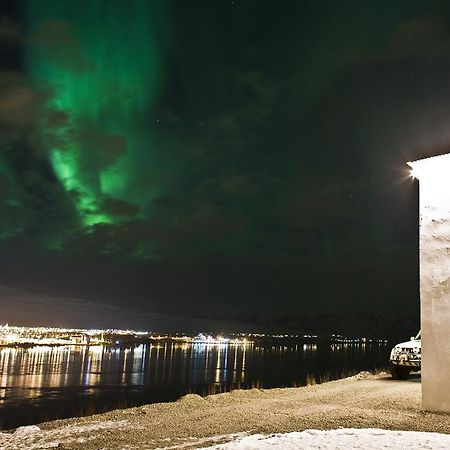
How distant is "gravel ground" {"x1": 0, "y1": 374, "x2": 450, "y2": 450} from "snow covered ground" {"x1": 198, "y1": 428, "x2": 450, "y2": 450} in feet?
2.48

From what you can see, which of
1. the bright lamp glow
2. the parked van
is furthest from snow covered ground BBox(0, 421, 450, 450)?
the parked van

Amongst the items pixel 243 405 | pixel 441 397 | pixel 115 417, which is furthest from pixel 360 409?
pixel 115 417

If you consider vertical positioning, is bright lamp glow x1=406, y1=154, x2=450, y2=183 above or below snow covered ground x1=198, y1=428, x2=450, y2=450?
above

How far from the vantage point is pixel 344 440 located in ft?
30.1

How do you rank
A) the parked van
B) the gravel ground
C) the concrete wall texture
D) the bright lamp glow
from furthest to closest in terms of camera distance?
the parked van < the bright lamp glow < the concrete wall texture < the gravel ground

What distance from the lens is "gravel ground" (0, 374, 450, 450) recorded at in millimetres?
10891

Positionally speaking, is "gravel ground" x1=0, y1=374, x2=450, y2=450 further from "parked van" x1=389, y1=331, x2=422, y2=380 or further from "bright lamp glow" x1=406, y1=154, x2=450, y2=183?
"bright lamp glow" x1=406, y1=154, x2=450, y2=183

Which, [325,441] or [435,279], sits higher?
[435,279]

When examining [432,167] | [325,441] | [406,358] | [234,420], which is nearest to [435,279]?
[432,167]

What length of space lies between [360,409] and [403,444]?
15.1ft

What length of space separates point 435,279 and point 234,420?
6.05 meters

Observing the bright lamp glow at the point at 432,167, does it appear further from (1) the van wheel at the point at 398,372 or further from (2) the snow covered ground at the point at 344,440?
(1) the van wheel at the point at 398,372

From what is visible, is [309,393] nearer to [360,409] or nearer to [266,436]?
[360,409]

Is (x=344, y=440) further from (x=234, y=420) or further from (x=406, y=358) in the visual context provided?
Answer: (x=406, y=358)
